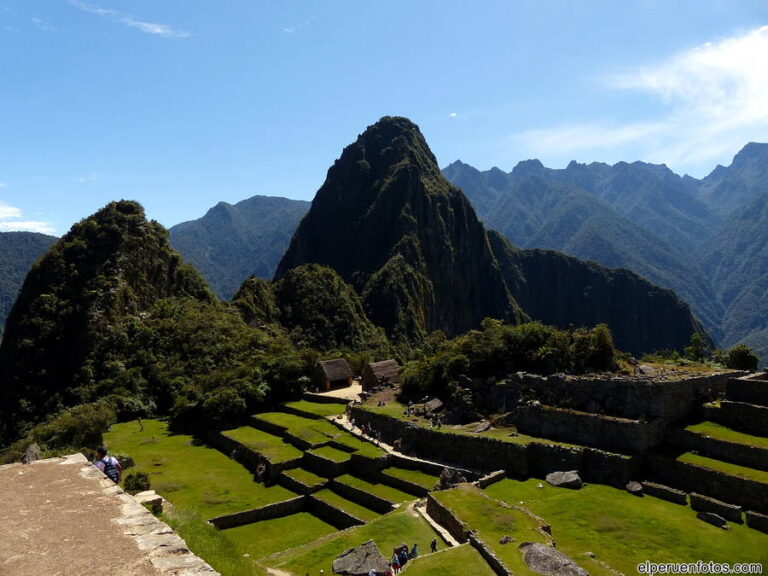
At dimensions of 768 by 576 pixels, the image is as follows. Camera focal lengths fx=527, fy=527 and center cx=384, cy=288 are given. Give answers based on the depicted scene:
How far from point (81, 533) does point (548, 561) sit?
11.6 metres

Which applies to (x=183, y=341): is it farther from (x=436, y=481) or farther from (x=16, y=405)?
(x=436, y=481)

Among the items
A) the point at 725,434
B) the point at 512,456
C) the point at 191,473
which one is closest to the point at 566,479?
the point at 512,456

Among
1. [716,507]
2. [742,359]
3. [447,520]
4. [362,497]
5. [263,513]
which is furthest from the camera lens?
[742,359]

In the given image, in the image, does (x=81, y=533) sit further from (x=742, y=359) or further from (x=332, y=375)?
(x=332, y=375)

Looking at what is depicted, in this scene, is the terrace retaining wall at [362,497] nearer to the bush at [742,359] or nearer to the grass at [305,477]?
the grass at [305,477]

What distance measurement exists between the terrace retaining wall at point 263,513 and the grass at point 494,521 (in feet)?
32.6

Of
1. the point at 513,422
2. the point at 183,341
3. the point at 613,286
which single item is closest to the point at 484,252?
the point at 613,286

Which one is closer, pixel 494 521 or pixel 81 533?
pixel 81 533

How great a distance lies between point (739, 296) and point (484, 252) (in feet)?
308

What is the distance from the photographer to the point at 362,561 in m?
16.6

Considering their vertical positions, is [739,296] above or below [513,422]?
below

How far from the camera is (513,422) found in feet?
87.8

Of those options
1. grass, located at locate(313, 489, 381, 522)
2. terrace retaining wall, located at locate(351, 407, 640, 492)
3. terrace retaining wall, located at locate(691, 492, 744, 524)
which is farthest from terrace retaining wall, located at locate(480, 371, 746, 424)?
grass, located at locate(313, 489, 381, 522)

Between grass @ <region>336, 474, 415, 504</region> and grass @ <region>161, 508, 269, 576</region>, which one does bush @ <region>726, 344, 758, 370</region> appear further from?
grass @ <region>161, 508, 269, 576</region>
